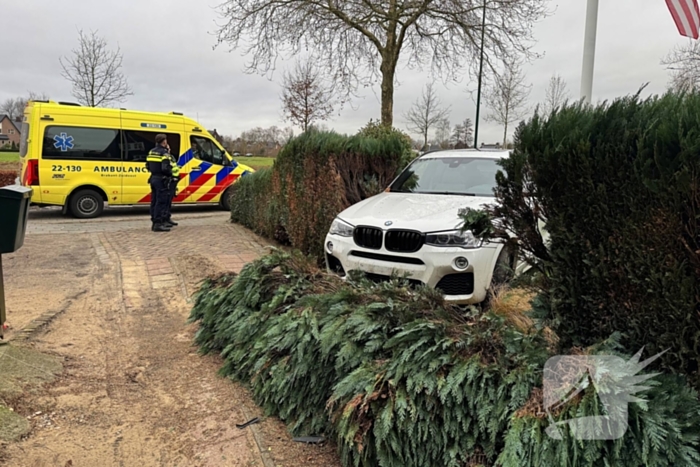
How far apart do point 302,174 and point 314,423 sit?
4.65 meters

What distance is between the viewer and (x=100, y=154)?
12.2 m

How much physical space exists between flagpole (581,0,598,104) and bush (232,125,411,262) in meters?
2.66

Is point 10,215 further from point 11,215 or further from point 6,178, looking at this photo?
point 6,178

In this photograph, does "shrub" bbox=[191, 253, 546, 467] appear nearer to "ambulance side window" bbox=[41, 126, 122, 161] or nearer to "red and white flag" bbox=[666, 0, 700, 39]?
"red and white flag" bbox=[666, 0, 700, 39]

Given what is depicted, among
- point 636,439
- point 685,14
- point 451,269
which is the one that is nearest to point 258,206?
point 451,269

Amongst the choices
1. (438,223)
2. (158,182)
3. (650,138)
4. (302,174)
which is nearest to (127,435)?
(438,223)

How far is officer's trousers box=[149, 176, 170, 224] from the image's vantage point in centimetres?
963

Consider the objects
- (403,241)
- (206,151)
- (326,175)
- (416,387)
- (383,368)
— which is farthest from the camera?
(206,151)

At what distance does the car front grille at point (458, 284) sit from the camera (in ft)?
14.0

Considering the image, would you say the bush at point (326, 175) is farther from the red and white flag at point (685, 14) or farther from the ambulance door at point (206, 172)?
the ambulance door at point (206, 172)

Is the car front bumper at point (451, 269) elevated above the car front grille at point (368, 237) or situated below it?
below

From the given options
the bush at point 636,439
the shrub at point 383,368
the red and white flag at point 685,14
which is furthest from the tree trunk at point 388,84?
the bush at point 636,439

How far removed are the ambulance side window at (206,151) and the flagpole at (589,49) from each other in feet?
30.7

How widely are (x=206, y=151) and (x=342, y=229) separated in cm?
943
